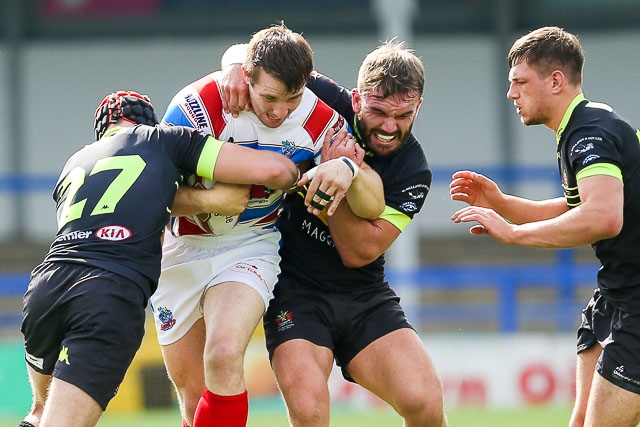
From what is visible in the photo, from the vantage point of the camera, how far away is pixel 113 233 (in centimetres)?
541

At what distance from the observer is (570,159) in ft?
18.9

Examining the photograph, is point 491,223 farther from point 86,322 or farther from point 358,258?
point 86,322

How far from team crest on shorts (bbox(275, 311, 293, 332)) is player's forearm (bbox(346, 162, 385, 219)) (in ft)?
2.23

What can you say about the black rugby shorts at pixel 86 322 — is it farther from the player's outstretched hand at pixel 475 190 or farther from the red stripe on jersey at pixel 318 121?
the player's outstretched hand at pixel 475 190

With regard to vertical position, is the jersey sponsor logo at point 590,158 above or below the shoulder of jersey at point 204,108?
below

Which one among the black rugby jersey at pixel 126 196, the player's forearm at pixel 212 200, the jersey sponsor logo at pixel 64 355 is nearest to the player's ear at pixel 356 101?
the player's forearm at pixel 212 200

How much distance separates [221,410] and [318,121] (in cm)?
157

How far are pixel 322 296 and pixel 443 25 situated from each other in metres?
14.3

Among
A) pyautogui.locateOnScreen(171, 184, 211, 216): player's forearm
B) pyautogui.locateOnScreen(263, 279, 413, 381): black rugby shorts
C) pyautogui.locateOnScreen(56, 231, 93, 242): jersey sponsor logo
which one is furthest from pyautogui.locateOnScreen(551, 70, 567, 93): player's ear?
pyautogui.locateOnScreen(56, 231, 93, 242): jersey sponsor logo

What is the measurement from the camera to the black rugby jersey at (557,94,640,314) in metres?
5.65

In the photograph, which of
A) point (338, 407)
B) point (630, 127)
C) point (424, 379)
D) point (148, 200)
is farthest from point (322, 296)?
point (338, 407)

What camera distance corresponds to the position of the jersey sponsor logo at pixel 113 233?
5.40 m

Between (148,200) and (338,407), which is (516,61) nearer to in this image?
(148,200)

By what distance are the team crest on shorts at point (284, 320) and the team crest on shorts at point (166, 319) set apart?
0.57m
